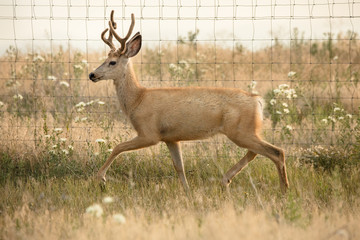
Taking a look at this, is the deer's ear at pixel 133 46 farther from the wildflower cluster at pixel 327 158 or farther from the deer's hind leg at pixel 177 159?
the wildflower cluster at pixel 327 158

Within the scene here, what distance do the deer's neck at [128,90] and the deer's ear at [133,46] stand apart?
0.49 ft

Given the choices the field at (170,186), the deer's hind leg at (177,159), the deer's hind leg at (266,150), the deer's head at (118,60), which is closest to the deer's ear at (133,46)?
the deer's head at (118,60)

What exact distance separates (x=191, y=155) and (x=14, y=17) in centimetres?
348

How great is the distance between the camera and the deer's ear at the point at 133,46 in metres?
6.88

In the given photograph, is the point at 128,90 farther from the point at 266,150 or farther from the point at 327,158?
the point at 327,158

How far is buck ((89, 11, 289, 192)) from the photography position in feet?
21.0

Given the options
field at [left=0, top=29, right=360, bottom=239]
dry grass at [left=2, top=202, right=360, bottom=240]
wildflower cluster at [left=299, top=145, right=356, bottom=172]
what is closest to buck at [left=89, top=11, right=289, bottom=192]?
field at [left=0, top=29, right=360, bottom=239]

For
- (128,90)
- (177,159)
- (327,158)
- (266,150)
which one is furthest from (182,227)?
(327,158)

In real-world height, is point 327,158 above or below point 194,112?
below

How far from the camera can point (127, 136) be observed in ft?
26.2

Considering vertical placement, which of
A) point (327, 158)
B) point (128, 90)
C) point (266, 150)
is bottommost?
point (327, 158)

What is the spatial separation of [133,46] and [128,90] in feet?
1.93

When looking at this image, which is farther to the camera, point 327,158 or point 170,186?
point 327,158

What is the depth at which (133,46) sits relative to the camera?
6977mm
